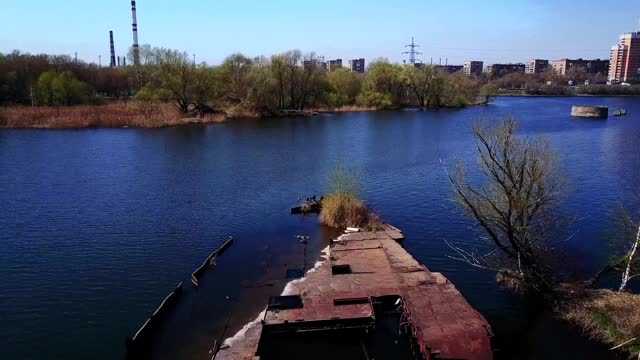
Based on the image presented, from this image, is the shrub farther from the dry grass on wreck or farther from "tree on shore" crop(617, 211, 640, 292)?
"tree on shore" crop(617, 211, 640, 292)


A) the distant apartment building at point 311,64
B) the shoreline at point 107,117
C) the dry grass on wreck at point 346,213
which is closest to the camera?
the dry grass on wreck at point 346,213

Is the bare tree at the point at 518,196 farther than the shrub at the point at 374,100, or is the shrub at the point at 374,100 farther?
the shrub at the point at 374,100

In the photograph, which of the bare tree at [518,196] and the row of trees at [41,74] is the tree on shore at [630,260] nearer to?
the bare tree at [518,196]

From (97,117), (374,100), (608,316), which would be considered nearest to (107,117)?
(97,117)

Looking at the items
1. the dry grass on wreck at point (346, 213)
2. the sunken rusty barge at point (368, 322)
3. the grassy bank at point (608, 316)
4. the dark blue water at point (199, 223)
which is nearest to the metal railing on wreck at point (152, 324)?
the dark blue water at point (199, 223)

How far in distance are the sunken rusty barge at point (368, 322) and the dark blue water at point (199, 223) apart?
55.4 inches

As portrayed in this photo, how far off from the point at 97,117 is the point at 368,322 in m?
66.0

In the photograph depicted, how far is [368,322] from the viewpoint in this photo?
672 inches

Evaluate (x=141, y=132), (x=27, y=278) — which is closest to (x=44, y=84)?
(x=141, y=132)

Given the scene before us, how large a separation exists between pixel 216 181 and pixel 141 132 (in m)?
32.9

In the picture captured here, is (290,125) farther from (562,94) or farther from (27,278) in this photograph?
(562,94)

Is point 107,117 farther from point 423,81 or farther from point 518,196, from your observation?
point 518,196

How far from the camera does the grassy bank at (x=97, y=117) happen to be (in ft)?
227

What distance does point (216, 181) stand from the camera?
3756 centimetres
